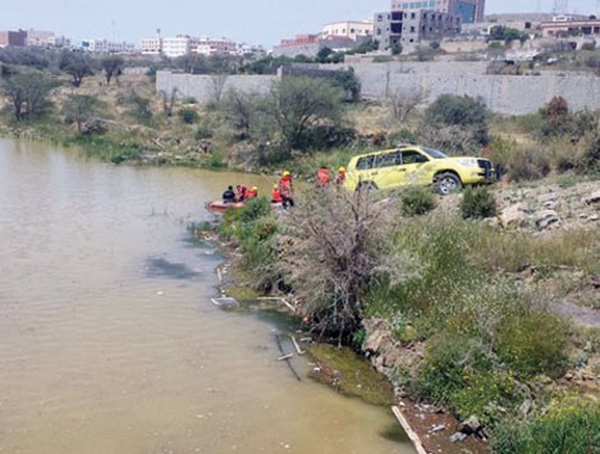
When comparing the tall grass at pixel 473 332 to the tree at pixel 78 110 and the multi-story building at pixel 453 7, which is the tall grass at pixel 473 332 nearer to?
the tree at pixel 78 110

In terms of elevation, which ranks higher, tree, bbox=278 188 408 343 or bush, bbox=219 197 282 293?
tree, bbox=278 188 408 343

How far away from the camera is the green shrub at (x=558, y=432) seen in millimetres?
6758

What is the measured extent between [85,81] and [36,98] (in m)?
25.9

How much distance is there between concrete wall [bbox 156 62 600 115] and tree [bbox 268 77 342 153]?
7.31 meters

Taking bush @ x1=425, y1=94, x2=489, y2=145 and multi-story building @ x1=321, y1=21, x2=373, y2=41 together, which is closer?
bush @ x1=425, y1=94, x2=489, y2=145

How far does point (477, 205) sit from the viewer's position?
15.5 m

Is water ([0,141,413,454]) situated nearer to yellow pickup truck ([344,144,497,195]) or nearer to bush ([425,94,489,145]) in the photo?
yellow pickup truck ([344,144,497,195])

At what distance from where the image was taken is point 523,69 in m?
57.5

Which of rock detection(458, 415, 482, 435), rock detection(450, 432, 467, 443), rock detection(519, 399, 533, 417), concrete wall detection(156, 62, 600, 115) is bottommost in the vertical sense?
rock detection(450, 432, 467, 443)

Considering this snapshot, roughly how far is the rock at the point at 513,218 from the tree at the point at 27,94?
4678cm

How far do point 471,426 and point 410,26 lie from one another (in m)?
123

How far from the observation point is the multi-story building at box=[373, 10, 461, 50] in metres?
122

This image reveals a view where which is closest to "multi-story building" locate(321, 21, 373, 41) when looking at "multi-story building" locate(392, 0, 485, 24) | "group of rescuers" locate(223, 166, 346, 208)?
"multi-story building" locate(392, 0, 485, 24)

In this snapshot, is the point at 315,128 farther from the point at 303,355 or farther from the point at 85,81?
the point at 85,81
